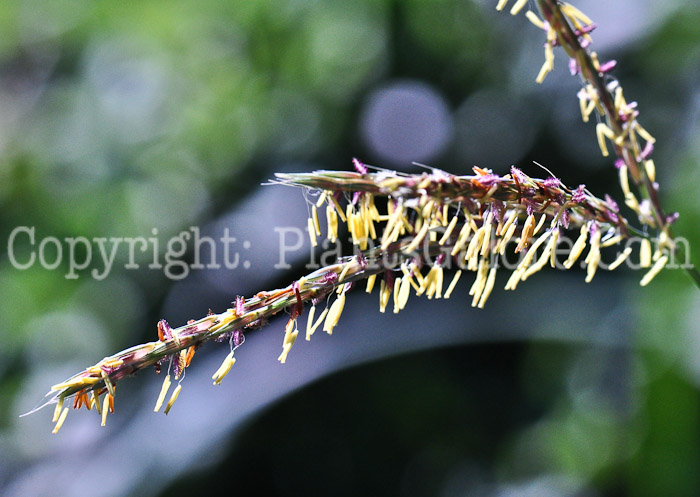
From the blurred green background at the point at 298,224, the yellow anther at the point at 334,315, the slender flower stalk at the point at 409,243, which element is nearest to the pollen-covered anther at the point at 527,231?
the slender flower stalk at the point at 409,243

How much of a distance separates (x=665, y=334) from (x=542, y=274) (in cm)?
61

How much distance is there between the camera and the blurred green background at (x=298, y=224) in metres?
1.67

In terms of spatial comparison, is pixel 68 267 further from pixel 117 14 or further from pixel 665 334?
pixel 665 334

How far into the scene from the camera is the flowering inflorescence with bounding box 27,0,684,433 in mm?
291

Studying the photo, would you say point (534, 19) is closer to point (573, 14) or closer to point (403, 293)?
point (573, 14)

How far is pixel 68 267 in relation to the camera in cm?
197

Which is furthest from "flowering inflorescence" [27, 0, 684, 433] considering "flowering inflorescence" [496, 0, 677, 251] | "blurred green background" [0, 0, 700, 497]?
"blurred green background" [0, 0, 700, 497]

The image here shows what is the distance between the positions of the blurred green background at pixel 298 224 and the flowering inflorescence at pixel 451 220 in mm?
1290

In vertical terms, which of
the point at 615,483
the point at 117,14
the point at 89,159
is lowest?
the point at 615,483

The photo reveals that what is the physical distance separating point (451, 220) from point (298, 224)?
161 cm

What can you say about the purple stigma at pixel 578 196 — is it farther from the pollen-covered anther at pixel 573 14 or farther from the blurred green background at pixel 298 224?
the blurred green background at pixel 298 224

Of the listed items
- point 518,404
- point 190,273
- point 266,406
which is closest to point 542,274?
point 518,404

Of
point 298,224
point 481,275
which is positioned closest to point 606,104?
point 481,275

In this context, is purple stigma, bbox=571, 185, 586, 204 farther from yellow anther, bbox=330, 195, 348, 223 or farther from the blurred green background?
the blurred green background
